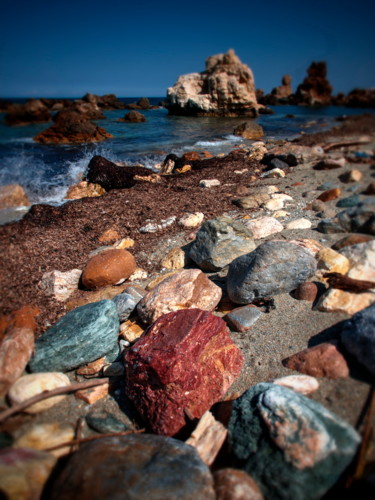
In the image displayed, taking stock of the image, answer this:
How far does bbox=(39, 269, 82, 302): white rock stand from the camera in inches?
117

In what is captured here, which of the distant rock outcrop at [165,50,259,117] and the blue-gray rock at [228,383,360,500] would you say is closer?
the blue-gray rock at [228,383,360,500]

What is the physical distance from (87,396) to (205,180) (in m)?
5.31

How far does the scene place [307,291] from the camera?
2189 mm

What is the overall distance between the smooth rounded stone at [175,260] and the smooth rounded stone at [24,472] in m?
2.57

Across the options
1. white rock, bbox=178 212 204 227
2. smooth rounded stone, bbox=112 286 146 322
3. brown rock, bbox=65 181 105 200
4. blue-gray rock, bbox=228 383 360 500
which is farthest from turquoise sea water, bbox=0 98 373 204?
smooth rounded stone, bbox=112 286 146 322

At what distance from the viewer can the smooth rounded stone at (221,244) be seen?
323 centimetres

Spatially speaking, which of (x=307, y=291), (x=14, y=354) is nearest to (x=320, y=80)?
(x=307, y=291)

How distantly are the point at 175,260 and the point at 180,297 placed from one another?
1.22 m

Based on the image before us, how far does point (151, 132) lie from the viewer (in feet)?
33.1

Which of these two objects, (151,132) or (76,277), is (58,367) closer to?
(76,277)

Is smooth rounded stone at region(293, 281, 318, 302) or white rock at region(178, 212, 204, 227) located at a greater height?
white rock at region(178, 212, 204, 227)

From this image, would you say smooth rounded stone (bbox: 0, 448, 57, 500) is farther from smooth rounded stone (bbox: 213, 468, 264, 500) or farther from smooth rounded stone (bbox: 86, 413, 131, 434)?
smooth rounded stone (bbox: 213, 468, 264, 500)

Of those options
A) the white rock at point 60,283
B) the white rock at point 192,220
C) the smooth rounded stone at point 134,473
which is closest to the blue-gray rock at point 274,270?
the smooth rounded stone at point 134,473

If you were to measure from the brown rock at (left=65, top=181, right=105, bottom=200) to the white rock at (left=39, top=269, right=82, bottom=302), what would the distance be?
3.77 metres
